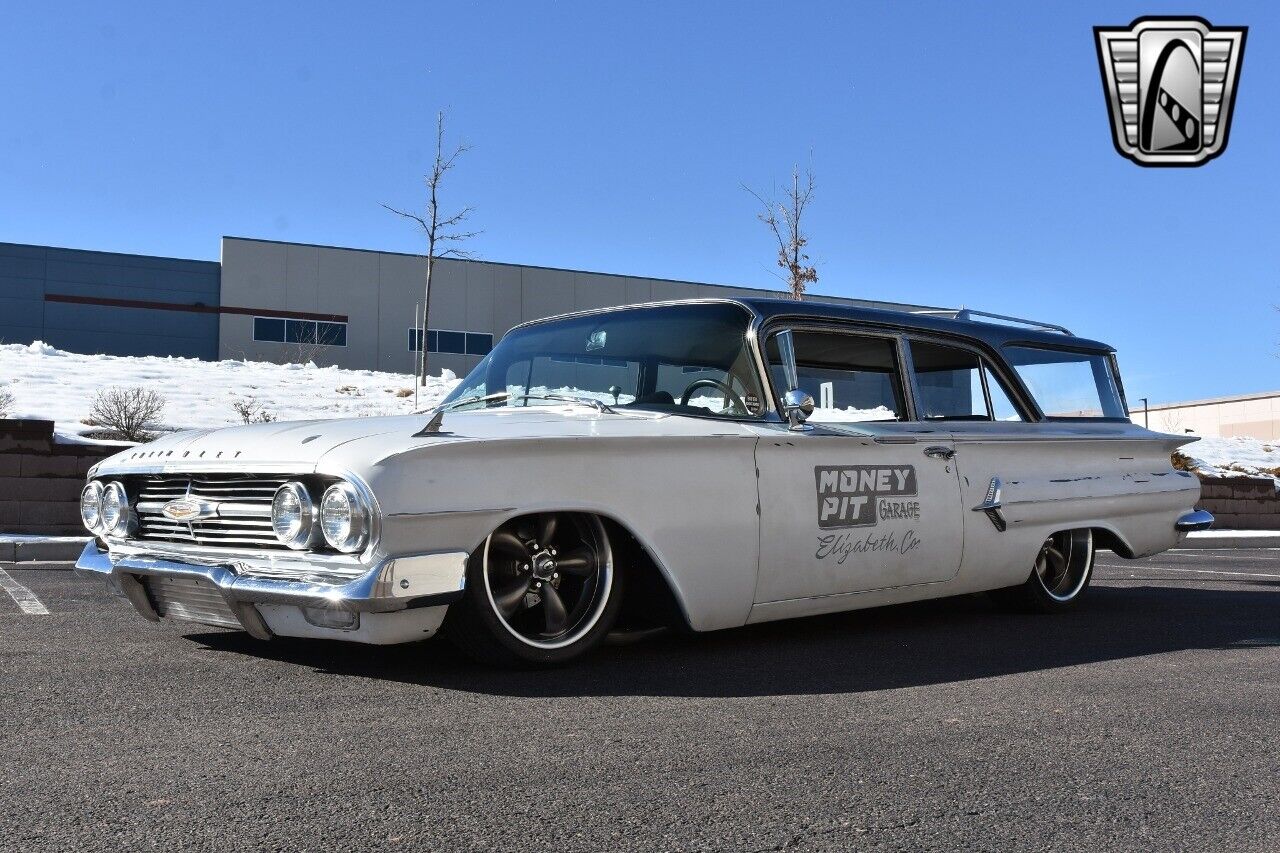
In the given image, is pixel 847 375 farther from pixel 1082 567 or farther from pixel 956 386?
pixel 1082 567

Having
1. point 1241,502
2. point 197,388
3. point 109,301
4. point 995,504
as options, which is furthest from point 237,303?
point 995,504

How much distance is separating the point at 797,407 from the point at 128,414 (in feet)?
40.0

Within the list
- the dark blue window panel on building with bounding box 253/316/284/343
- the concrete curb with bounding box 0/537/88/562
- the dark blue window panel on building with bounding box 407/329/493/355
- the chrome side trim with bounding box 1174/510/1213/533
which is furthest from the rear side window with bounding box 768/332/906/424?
the dark blue window panel on building with bounding box 253/316/284/343

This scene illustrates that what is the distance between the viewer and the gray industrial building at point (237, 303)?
3525 cm

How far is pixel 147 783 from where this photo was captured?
8.95 feet

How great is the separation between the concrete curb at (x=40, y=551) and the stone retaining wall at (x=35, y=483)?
45.6 inches

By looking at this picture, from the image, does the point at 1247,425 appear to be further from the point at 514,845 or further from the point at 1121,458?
the point at 514,845

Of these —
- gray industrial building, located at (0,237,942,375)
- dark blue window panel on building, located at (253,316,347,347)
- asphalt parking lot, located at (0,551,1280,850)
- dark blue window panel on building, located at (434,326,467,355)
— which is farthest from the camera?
dark blue window panel on building, located at (434,326,467,355)

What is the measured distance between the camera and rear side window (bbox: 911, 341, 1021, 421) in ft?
18.2

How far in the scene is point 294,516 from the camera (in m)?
3.82

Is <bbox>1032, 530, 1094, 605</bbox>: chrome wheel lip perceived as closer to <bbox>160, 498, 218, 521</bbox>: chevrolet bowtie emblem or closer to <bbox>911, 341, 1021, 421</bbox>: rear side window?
<bbox>911, 341, 1021, 421</bbox>: rear side window

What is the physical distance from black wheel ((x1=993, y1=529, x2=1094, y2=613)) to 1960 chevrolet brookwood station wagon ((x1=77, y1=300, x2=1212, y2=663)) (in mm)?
15

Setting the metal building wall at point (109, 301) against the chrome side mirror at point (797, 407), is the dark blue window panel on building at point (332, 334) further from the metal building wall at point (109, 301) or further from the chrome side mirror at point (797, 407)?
the chrome side mirror at point (797, 407)

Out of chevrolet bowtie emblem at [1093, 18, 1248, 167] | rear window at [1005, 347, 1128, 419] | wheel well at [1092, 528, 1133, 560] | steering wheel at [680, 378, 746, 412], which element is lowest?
wheel well at [1092, 528, 1133, 560]
